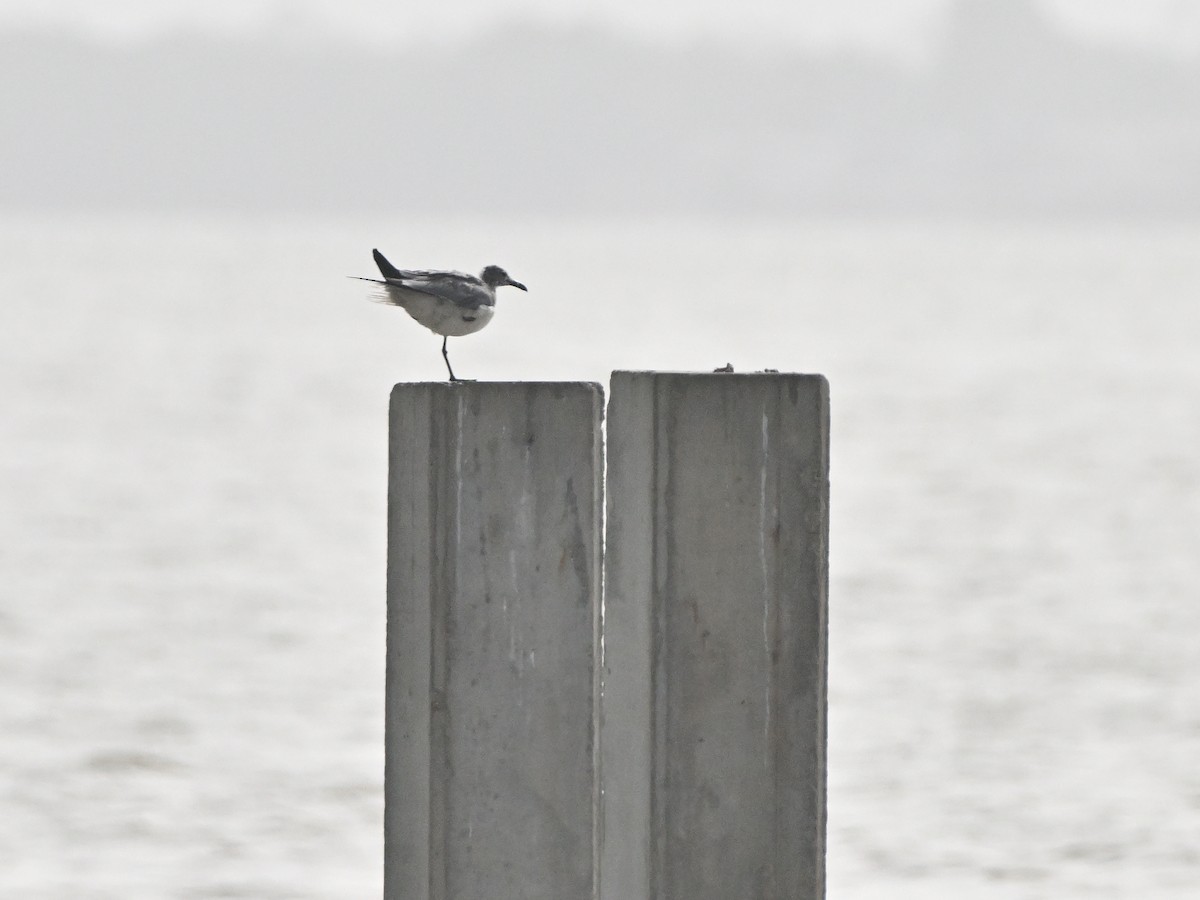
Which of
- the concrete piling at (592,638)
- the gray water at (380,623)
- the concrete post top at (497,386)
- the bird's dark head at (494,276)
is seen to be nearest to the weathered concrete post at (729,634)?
the concrete piling at (592,638)

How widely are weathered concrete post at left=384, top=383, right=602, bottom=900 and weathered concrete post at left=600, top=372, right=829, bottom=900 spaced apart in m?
0.15

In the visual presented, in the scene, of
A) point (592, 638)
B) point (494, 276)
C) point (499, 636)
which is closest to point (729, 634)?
point (592, 638)

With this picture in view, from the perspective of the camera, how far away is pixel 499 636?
180 inches

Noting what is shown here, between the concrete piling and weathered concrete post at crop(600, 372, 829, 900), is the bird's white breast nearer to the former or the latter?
the concrete piling

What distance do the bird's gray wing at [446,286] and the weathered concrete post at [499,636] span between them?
3.26ft

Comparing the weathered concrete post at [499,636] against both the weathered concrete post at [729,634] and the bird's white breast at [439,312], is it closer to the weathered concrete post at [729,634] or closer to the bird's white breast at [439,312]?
the weathered concrete post at [729,634]

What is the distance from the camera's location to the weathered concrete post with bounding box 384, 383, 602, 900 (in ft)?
15.0

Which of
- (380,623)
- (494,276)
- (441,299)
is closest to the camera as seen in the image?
(441,299)

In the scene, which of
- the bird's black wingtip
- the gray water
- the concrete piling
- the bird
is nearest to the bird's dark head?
the bird

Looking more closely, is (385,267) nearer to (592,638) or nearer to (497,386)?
(497,386)

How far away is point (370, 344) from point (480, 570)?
48947 mm

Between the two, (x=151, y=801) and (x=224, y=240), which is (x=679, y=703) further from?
(x=224, y=240)

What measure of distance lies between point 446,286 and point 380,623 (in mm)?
9248

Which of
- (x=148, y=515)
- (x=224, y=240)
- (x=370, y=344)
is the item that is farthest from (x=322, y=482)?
(x=224, y=240)
